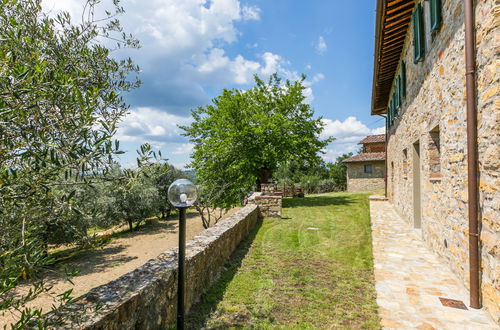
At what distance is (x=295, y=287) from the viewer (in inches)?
170

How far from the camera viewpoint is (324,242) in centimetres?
713

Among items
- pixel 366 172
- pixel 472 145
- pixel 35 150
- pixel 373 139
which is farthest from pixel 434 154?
pixel 373 139

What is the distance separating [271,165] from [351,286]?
13620 millimetres

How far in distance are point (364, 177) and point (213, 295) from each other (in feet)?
85.7

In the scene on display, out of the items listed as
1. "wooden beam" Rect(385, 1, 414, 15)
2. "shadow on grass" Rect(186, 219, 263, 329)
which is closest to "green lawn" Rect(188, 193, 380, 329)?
"shadow on grass" Rect(186, 219, 263, 329)

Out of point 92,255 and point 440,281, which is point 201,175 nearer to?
point 92,255

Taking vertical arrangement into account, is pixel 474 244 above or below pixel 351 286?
above

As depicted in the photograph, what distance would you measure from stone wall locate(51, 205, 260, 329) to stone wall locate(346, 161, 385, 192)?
2505cm

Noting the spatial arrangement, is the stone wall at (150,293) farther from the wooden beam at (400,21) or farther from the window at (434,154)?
the wooden beam at (400,21)

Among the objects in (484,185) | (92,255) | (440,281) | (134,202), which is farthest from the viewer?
(134,202)

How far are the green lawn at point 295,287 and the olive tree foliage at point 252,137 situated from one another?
30.8ft

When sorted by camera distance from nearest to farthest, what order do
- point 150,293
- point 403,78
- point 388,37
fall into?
1. point 150,293
2. point 388,37
3. point 403,78

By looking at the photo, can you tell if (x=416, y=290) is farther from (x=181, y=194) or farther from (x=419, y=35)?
(x=419, y=35)

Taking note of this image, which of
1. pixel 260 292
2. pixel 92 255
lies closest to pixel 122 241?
pixel 92 255
